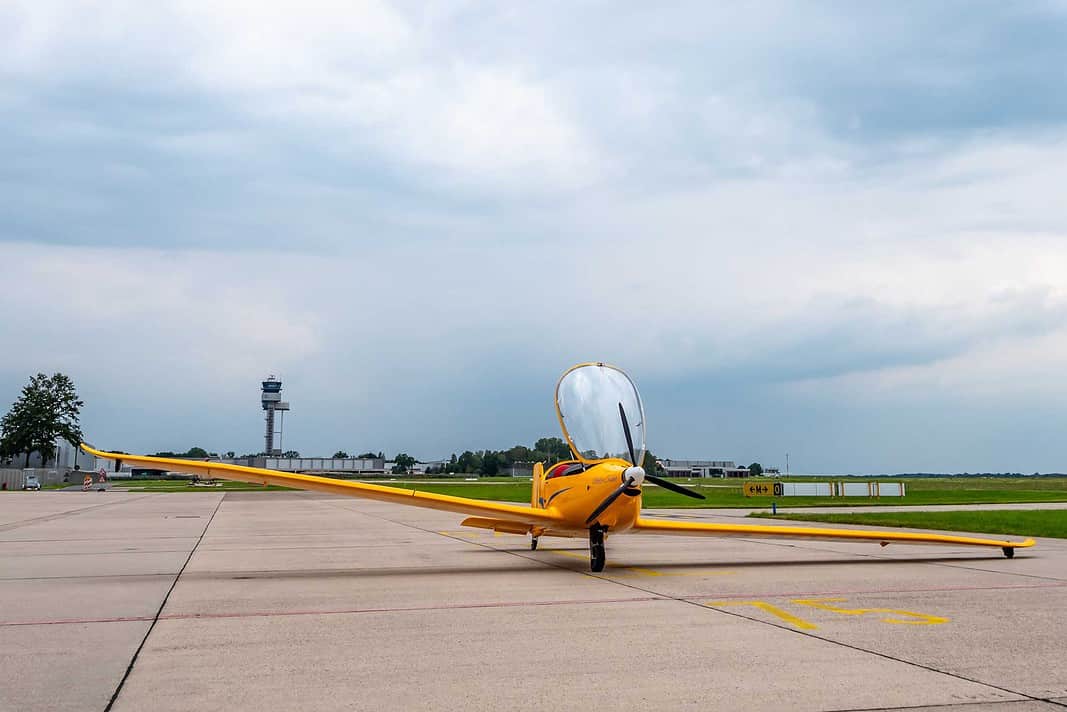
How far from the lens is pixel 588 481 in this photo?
38.2 feet

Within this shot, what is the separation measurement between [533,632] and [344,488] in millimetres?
5391

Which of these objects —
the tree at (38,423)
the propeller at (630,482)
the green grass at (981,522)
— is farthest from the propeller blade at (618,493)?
the tree at (38,423)

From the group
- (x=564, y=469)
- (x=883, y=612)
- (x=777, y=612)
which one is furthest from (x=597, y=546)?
(x=883, y=612)

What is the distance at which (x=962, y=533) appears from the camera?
65.6 feet

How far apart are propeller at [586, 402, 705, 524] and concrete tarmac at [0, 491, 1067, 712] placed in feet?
3.47

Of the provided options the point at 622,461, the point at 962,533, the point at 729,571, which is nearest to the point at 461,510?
the point at 622,461

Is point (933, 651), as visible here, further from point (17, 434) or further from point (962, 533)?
point (17, 434)

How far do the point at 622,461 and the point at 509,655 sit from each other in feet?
17.3

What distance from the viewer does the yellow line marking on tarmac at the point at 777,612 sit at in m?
7.83

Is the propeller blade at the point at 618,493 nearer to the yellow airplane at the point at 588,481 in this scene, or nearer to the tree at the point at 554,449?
the yellow airplane at the point at 588,481

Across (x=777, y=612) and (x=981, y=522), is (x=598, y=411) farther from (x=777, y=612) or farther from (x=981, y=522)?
(x=981, y=522)

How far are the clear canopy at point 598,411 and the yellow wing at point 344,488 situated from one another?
122 centimetres

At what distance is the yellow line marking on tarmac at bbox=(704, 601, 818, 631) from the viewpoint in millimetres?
7828

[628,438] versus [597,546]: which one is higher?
[628,438]
